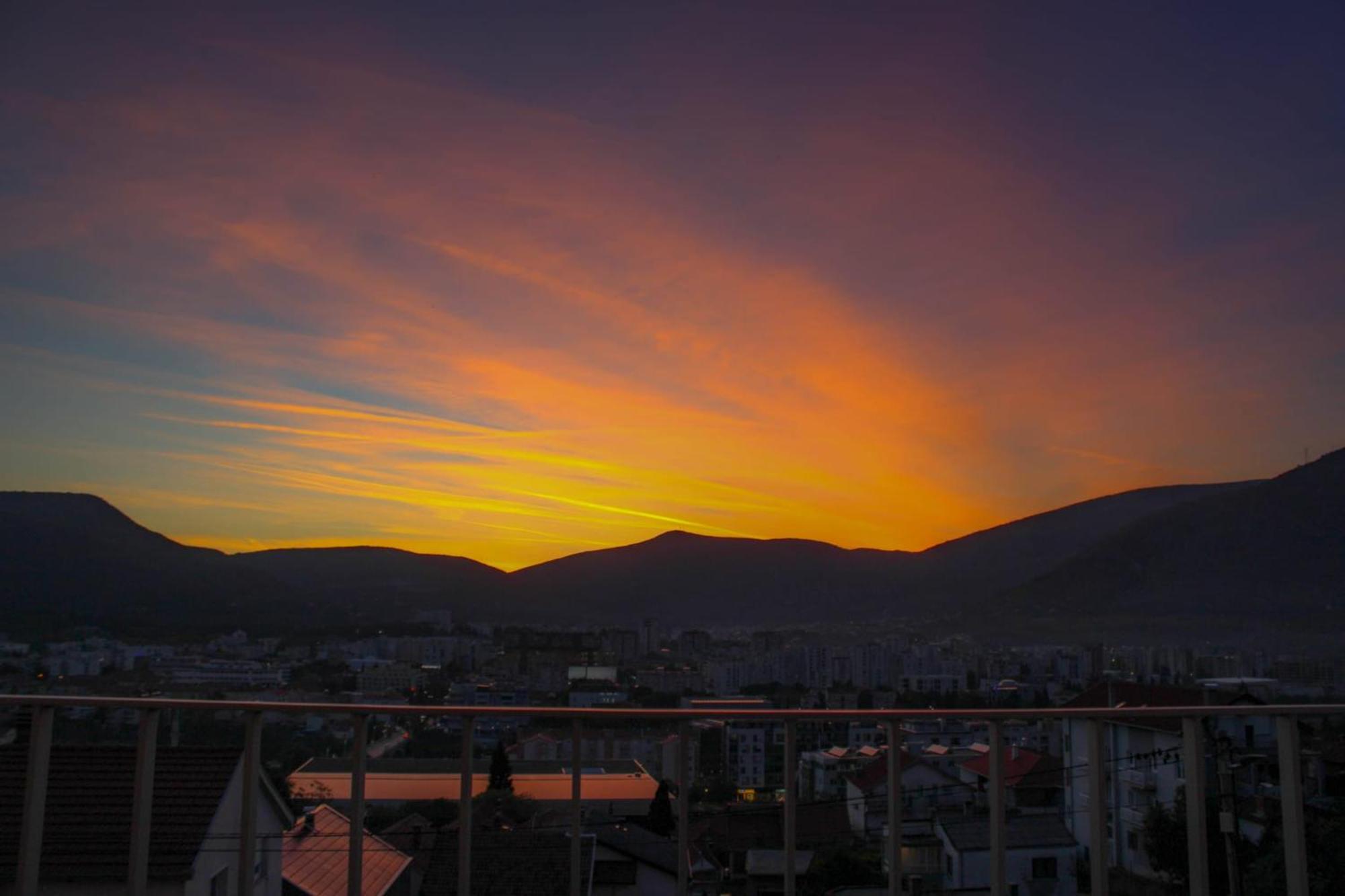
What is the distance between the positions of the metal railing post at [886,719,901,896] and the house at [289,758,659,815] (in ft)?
1.89

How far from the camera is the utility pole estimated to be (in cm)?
256

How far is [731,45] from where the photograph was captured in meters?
11.8

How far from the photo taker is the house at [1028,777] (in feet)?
8.03

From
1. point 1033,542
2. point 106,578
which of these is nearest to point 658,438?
point 1033,542

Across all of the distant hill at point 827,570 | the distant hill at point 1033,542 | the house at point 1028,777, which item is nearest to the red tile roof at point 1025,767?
the house at point 1028,777

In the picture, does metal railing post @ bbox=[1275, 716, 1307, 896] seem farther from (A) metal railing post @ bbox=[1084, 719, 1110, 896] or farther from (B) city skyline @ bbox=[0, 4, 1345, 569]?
(B) city skyline @ bbox=[0, 4, 1345, 569]

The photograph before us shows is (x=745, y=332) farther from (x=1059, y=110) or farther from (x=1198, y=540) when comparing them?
(x=1198, y=540)

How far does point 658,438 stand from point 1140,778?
831 inches

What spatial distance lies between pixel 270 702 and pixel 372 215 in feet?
41.5

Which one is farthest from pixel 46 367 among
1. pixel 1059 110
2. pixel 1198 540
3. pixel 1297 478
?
pixel 1297 478

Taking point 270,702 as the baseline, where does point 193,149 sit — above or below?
above

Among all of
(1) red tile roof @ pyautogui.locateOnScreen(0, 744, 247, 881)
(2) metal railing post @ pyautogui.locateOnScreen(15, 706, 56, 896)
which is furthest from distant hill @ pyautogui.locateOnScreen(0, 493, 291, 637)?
(2) metal railing post @ pyautogui.locateOnScreen(15, 706, 56, 896)

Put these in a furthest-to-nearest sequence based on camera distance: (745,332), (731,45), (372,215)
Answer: (745,332), (372,215), (731,45)

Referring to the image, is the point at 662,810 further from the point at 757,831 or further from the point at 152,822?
the point at 152,822
